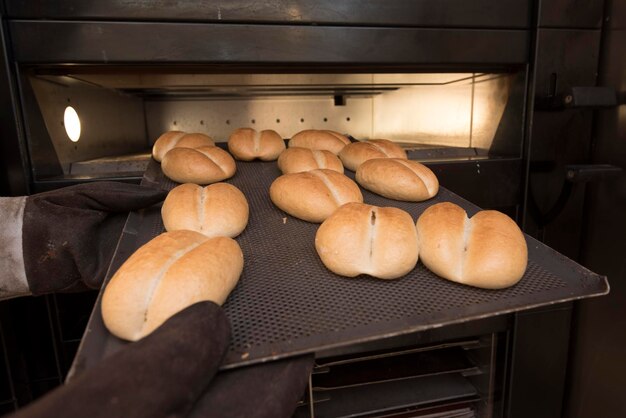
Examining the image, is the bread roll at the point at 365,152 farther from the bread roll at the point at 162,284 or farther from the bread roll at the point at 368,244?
the bread roll at the point at 162,284

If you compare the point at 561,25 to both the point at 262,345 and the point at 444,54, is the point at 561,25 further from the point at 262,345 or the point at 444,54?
the point at 262,345

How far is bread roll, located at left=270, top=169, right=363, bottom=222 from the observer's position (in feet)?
2.51

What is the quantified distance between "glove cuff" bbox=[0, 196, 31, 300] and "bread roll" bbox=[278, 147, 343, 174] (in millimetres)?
572

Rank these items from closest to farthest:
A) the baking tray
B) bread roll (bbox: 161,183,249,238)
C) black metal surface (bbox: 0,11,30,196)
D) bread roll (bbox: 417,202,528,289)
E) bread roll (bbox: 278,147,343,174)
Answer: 1. the baking tray
2. bread roll (bbox: 417,202,528,289)
3. bread roll (bbox: 161,183,249,238)
4. black metal surface (bbox: 0,11,30,196)
5. bread roll (bbox: 278,147,343,174)

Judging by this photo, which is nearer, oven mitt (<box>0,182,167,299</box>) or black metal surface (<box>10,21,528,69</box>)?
oven mitt (<box>0,182,167,299</box>)

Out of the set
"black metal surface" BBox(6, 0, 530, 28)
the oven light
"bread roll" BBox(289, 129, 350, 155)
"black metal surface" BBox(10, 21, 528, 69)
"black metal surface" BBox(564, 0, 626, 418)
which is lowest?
"black metal surface" BBox(564, 0, 626, 418)

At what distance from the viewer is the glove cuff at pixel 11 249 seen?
698 mm

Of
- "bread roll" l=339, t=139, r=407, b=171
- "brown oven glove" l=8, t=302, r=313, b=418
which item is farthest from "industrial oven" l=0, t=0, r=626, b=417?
"brown oven glove" l=8, t=302, r=313, b=418

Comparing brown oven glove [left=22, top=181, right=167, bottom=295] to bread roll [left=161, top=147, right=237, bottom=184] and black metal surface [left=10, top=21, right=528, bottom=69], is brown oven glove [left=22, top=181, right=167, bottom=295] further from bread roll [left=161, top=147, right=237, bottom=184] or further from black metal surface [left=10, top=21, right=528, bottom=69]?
black metal surface [left=10, top=21, right=528, bottom=69]

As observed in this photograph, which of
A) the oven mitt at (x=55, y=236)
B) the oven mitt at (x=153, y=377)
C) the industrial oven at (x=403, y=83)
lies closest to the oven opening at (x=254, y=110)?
the industrial oven at (x=403, y=83)

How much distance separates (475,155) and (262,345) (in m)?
1.01

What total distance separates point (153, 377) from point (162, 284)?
0.16 meters

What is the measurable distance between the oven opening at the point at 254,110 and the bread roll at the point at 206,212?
1.17 ft

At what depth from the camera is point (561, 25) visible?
1.05 meters
